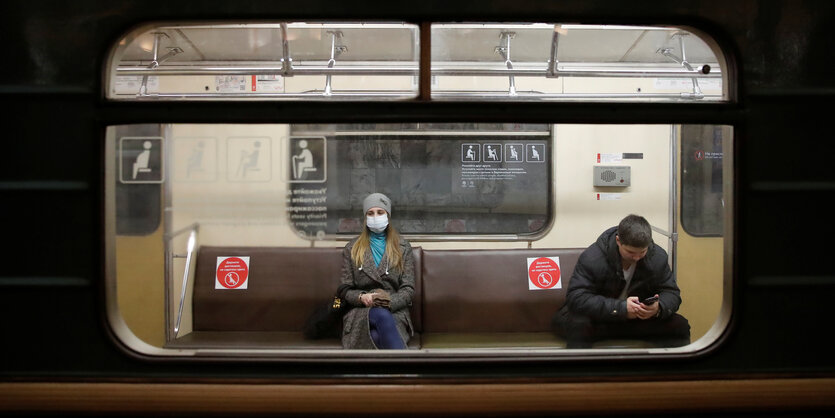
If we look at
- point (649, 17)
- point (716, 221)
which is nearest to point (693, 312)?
point (716, 221)

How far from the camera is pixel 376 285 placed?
11.6ft

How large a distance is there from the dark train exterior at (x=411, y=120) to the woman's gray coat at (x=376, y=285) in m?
1.50

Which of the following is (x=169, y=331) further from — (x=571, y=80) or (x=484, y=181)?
(x=571, y=80)

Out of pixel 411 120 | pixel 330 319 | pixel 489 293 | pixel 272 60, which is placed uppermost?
pixel 272 60

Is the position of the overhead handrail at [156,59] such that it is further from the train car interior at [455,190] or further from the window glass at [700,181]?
the window glass at [700,181]

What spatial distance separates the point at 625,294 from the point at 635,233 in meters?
0.35

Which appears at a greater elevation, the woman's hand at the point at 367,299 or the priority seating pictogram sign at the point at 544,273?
the priority seating pictogram sign at the point at 544,273

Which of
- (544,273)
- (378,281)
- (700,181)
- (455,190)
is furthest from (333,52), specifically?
(700,181)

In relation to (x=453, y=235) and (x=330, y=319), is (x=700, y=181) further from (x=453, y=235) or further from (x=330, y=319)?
(x=330, y=319)

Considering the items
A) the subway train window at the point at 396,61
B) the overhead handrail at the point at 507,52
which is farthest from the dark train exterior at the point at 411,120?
the overhead handrail at the point at 507,52

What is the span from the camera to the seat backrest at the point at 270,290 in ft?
12.0

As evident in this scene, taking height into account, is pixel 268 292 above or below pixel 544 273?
below

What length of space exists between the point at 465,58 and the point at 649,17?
1498 mm

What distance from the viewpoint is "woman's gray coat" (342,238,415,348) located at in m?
3.39
